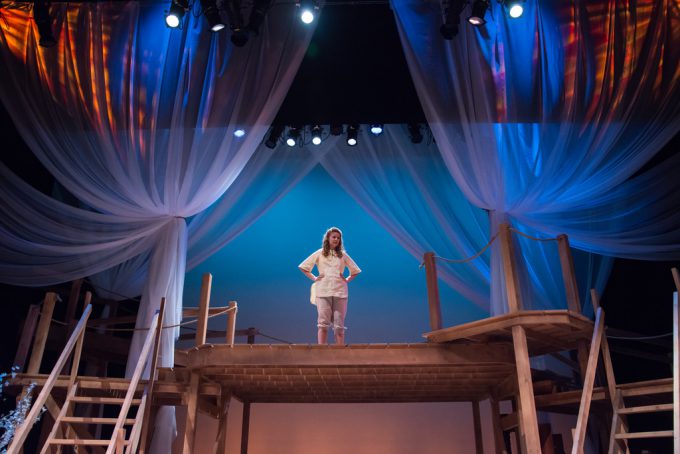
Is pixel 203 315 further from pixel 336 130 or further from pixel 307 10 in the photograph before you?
pixel 307 10

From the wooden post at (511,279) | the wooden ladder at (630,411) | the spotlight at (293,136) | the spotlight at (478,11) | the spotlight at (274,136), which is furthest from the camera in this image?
the spotlight at (293,136)

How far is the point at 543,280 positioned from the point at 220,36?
13.5 ft

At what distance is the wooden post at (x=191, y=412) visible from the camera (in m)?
4.64

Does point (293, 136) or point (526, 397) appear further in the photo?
point (293, 136)

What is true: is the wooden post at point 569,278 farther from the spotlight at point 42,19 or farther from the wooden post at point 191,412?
the spotlight at point 42,19

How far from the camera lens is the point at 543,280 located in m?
5.65

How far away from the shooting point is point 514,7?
5.39 m

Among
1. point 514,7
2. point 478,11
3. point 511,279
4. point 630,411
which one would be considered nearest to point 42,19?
point 478,11

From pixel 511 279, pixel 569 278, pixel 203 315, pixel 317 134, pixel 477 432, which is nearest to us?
pixel 511 279

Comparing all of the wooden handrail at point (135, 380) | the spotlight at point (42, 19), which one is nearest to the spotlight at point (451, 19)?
the wooden handrail at point (135, 380)

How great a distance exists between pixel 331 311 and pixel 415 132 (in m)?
2.55

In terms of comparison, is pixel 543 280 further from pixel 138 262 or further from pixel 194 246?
pixel 138 262

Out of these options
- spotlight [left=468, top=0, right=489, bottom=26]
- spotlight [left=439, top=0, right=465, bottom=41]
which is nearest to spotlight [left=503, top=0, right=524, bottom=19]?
spotlight [left=468, top=0, right=489, bottom=26]

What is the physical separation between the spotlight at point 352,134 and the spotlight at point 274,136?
868 mm
